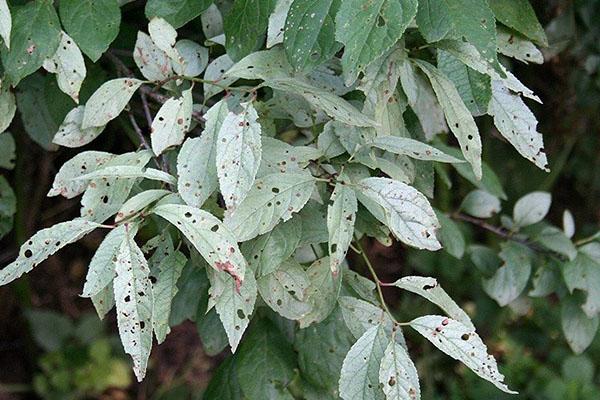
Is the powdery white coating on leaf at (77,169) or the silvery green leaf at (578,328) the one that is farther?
the silvery green leaf at (578,328)

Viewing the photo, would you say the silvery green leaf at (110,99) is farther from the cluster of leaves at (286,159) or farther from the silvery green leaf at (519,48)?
the silvery green leaf at (519,48)

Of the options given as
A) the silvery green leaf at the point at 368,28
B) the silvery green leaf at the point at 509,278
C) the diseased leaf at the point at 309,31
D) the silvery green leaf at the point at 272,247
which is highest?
the silvery green leaf at the point at 368,28

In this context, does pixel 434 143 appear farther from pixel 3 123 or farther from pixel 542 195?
pixel 3 123

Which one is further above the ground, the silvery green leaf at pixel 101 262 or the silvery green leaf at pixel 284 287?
the silvery green leaf at pixel 101 262

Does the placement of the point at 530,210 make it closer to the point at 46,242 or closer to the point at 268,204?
the point at 268,204

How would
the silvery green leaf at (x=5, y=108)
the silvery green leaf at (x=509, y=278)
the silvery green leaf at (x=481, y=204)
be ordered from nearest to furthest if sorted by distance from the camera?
the silvery green leaf at (x=5, y=108) < the silvery green leaf at (x=509, y=278) < the silvery green leaf at (x=481, y=204)

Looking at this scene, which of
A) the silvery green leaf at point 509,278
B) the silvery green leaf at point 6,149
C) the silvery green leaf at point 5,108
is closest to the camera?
the silvery green leaf at point 5,108

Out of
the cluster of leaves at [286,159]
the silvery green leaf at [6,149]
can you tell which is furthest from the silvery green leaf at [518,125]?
the silvery green leaf at [6,149]

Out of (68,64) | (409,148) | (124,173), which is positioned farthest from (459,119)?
(68,64)
